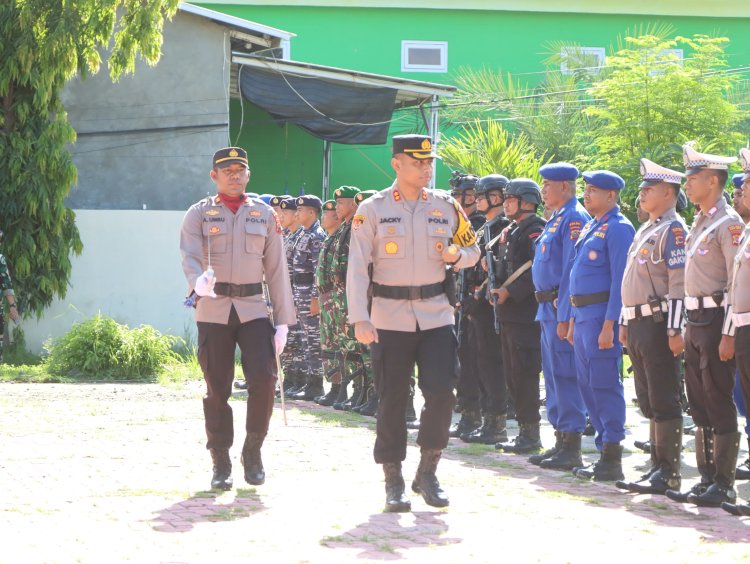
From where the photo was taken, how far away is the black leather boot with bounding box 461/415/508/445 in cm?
1024

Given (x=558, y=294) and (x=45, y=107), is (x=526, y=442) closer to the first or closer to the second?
(x=558, y=294)

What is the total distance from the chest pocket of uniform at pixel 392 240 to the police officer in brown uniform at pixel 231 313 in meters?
1.07

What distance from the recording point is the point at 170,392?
1452cm

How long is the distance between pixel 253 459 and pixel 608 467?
8.10 ft

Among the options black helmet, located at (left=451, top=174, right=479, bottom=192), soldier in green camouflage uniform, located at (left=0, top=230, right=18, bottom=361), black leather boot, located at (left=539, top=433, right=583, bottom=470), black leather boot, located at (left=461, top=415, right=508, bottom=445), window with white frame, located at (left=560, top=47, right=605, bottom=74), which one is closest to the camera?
black leather boot, located at (left=539, top=433, right=583, bottom=470)

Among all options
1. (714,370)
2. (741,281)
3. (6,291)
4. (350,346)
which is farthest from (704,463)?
(6,291)

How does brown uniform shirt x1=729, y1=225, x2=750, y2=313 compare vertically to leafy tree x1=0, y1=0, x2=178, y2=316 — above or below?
below

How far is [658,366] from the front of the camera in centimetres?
778

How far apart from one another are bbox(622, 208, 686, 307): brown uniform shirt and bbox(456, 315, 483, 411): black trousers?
3.11 m

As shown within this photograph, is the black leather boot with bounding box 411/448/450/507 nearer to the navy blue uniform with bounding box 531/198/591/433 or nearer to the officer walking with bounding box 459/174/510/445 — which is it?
the navy blue uniform with bounding box 531/198/591/433

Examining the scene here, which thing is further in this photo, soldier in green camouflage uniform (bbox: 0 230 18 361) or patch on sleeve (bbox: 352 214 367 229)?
soldier in green camouflage uniform (bbox: 0 230 18 361)

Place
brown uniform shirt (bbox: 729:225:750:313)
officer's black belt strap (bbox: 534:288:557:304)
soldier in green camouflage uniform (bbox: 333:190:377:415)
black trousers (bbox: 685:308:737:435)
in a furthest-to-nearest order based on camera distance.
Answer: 1. soldier in green camouflage uniform (bbox: 333:190:377:415)
2. officer's black belt strap (bbox: 534:288:557:304)
3. black trousers (bbox: 685:308:737:435)
4. brown uniform shirt (bbox: 729:225:750:313)

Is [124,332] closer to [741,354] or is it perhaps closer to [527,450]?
[527,450]

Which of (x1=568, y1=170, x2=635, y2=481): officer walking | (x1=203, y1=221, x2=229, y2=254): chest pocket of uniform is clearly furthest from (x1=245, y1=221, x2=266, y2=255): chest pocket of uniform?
(x1=568, y1=170, x2=635, y2=481): officer walking
